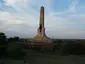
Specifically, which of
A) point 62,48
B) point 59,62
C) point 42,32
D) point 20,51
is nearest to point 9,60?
point 20,51

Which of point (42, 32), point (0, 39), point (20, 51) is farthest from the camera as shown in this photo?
point (42, 32)

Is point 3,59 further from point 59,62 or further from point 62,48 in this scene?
point 62,48

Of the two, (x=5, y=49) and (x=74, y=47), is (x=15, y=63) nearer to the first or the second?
(x=5, y=49)

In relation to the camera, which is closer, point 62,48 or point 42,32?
point 62,48

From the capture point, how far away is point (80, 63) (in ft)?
36.7

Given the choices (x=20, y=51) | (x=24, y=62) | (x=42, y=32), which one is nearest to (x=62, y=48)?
(x=20, y=51)

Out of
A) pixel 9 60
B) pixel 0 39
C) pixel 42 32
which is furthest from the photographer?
pixel 42 32

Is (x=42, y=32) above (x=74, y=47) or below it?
above

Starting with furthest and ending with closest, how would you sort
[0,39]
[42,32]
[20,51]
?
1. [42,32]
2. [0,39]
3. [20,51]

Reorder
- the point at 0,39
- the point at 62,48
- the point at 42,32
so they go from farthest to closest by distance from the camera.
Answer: the point at 42,32 → the point at 62,48 → the point at 0,39

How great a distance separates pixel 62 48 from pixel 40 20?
16.8 m

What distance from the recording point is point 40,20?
32.6m

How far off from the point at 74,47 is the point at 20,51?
184 inches

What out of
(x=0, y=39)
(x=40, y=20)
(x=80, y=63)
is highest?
(x=40, y=20)
